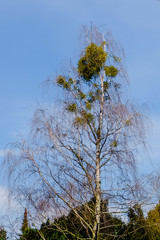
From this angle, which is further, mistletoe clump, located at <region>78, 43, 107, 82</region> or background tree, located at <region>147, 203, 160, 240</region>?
mistletoe clump, located at <region>78, 43, 107, 82</region>

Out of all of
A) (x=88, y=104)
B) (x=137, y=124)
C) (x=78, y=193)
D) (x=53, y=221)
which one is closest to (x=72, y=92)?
(x=88, y=104)

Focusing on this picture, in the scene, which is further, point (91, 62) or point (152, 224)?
point (91, 62)

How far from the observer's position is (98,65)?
1032 centimetres

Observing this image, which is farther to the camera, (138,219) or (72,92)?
(72,92)

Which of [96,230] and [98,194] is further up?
[98,194]

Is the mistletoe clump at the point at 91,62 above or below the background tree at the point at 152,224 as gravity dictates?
above

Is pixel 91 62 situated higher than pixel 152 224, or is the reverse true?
pixel 91 62

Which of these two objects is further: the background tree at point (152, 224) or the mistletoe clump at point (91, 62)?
the mistletoe clump at point (91, 62)

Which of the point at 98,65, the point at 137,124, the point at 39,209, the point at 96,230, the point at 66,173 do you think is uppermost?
the point at 98,65

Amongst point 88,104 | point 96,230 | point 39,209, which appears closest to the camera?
point 96,230

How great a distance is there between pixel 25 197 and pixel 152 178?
3654 millimetres

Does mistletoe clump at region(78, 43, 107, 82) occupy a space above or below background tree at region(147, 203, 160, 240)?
above

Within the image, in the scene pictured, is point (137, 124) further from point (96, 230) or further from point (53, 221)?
point (53, 221)

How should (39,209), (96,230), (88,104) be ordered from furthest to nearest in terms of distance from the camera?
(88,104), (39,209), (96,230)
